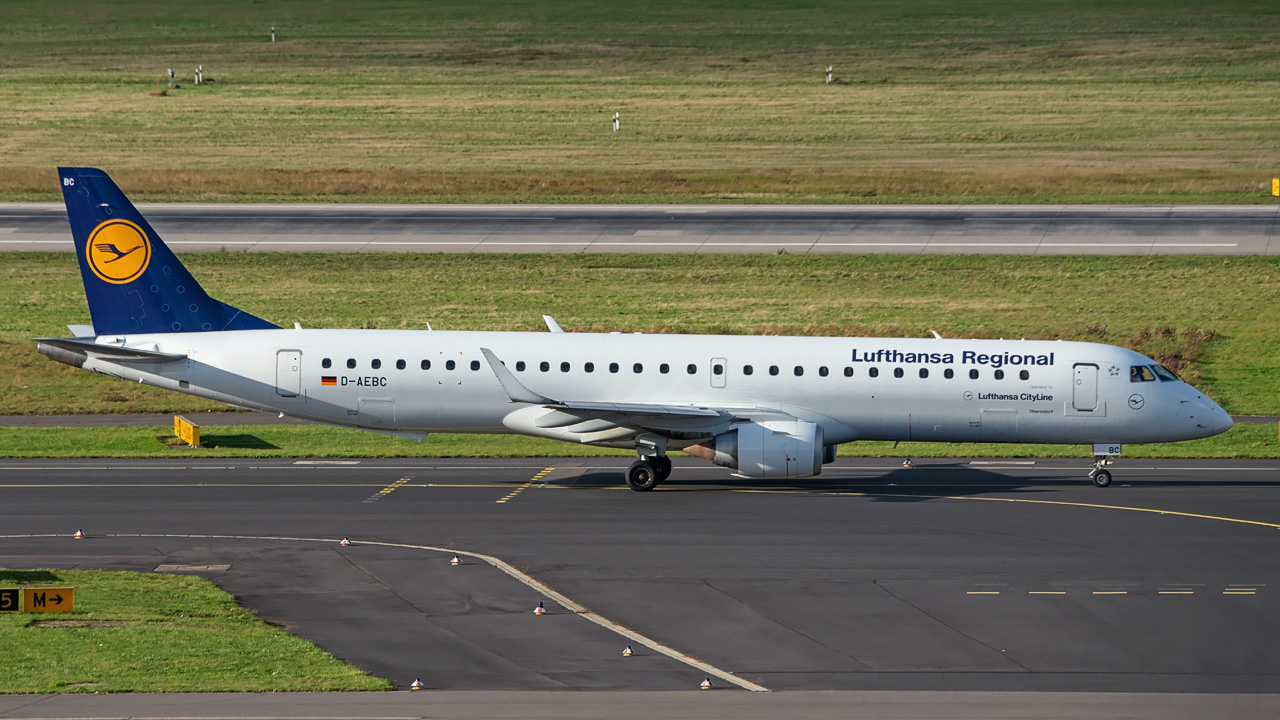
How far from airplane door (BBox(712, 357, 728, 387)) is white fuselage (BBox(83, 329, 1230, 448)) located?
0.03 m

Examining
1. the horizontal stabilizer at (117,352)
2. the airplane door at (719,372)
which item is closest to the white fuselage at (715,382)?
the airplane door at (719,372)

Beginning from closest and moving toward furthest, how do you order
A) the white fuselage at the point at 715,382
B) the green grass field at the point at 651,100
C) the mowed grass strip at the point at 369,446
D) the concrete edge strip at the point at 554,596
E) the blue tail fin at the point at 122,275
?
the concrete edge strip at the point at 554,596, the white fuselage at the point at 715,382, the blue tail fin at the point at 122,275, the mowed grass strip at the point at 369,446, the green grass field at the point at 651,100

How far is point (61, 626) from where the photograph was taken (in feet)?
A: 80.5

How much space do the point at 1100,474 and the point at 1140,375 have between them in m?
2.68

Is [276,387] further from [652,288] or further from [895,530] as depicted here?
[652,288]

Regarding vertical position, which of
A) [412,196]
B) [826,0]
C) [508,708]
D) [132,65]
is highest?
[826,0]

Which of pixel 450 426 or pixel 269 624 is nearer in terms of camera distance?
pixel 269 624

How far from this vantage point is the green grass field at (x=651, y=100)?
85.9m

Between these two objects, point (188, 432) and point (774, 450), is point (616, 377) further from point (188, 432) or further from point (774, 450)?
point (188, 432)

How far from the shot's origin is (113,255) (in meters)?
37.9

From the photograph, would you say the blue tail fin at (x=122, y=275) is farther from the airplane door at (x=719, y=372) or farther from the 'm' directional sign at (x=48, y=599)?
the 'm' directional sign at (x=48, y=599)

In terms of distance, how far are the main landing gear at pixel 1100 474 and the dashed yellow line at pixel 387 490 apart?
17.6 metres

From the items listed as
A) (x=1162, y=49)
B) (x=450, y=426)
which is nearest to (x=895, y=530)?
(x=450, y=426)

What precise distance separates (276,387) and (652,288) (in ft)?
87.4
